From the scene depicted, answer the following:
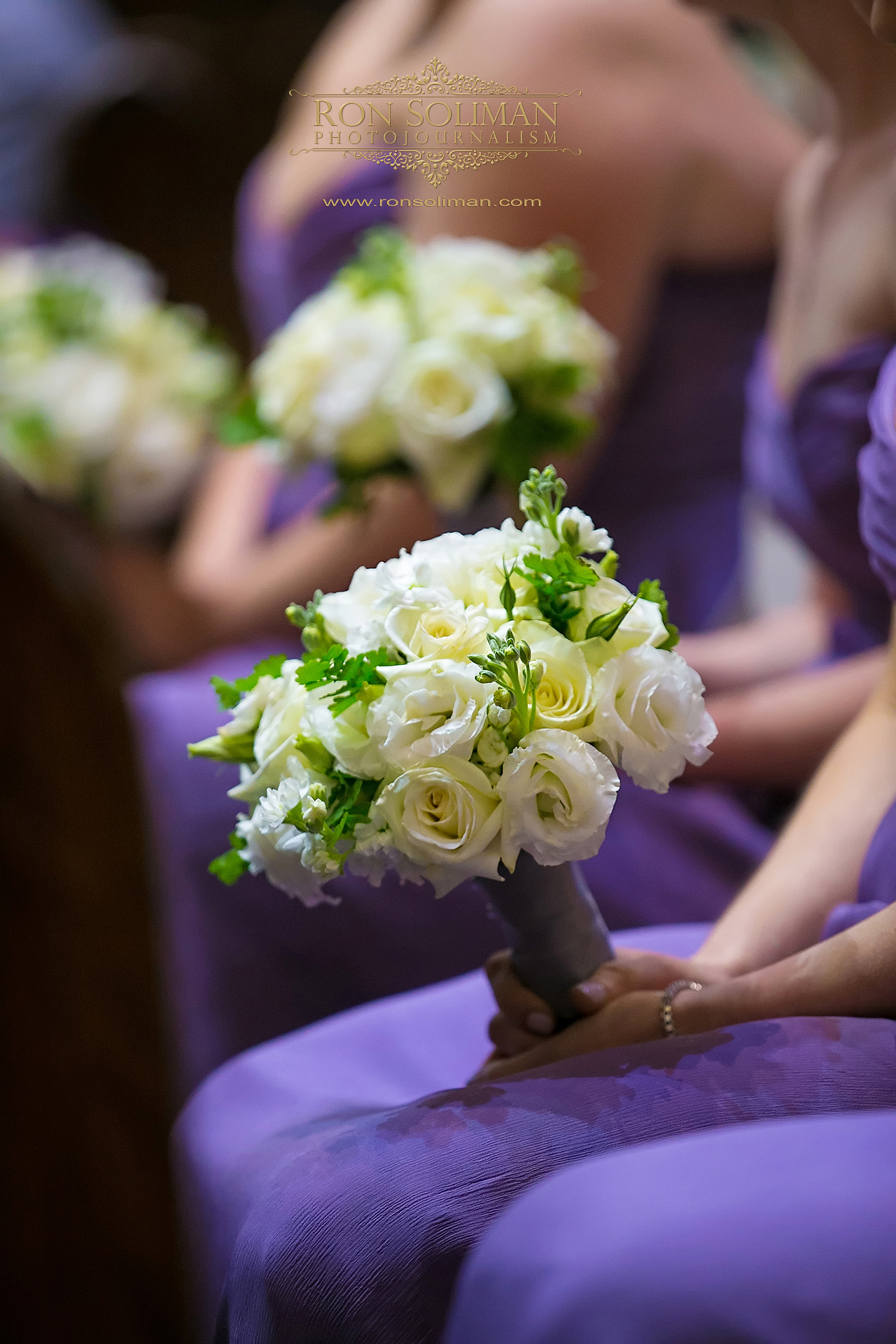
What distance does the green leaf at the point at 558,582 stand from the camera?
0.56 m

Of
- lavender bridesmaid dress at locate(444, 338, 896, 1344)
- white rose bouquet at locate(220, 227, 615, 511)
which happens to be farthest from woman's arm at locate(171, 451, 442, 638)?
lavender bridesmaid dress at locate(444, 338, 896, 1344)

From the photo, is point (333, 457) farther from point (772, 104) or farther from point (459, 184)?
point (772, 104)

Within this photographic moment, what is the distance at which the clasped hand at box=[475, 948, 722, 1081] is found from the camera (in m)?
0.64

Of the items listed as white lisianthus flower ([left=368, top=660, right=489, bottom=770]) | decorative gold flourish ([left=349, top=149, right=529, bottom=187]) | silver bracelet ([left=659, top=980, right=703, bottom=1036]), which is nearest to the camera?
white lisianthus flower ([left=368, top=660, right=489, bottom=770])

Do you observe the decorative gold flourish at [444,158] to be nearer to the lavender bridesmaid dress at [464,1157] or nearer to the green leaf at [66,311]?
the lavender bridesmaid dress at [464,1157]

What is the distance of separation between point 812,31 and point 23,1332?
56.3 inches

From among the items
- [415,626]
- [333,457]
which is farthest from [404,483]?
[415,626]

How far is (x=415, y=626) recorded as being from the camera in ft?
1.85

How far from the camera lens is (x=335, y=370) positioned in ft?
3.35

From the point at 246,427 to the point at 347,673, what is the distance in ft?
2.04

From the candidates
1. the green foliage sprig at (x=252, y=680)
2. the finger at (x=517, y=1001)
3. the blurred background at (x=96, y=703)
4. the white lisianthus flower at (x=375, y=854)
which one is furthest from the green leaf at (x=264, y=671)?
the blurred background at (x=96, y=703)

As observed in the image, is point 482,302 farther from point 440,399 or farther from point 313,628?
point 313,628

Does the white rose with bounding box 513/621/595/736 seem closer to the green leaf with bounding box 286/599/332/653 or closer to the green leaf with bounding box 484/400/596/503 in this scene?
the green leaf with bounding box 286/599/332/653

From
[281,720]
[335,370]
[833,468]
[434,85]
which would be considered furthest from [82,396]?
[281,720]
